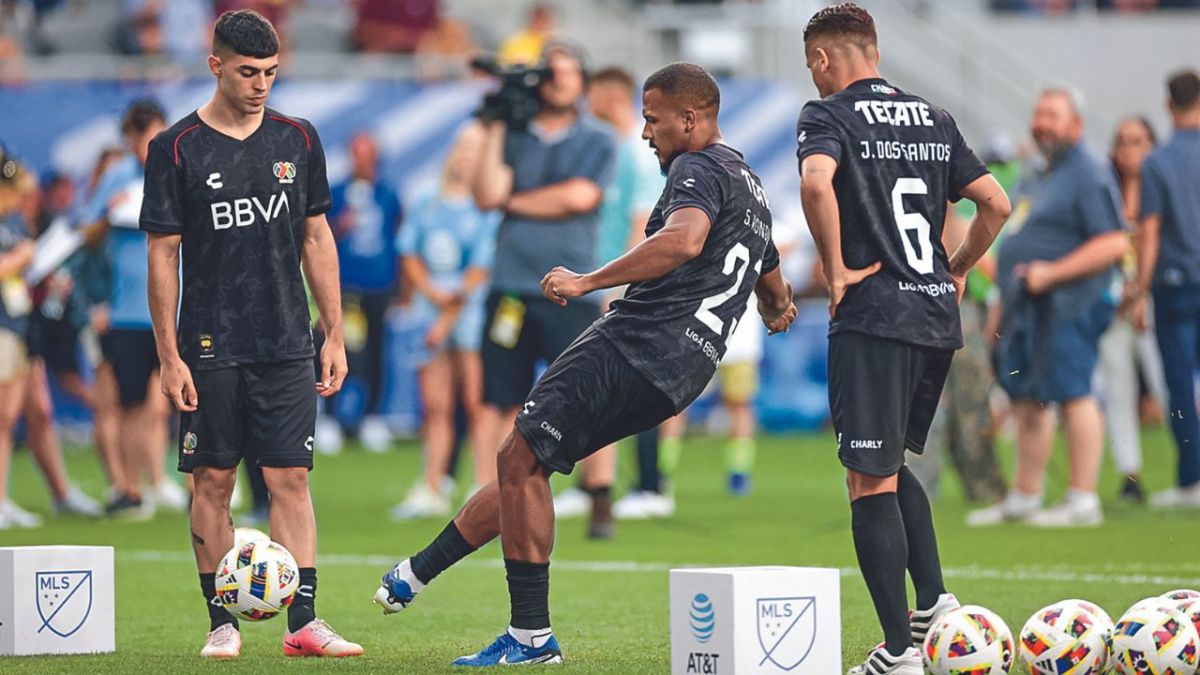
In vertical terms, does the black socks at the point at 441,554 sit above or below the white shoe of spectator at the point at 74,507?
below

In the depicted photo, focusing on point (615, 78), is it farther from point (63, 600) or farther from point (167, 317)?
point (63, 600)

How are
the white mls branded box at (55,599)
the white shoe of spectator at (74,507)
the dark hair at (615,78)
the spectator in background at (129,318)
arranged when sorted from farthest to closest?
1. the white shoe of spectator at (74,507)
2. the dark hair at (615,78)
3. the spectator in background at (129,318)
4. the white mls branded box at (55,599)

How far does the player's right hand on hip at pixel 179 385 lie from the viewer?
7.16m

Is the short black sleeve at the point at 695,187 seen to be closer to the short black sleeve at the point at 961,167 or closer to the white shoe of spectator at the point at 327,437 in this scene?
the short black sleeve at the point at 961,167

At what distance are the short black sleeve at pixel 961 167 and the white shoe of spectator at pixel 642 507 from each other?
6678 millimetres

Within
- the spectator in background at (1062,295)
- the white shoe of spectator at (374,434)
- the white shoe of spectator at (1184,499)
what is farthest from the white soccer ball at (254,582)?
the white shoe of spectator at (374,434)

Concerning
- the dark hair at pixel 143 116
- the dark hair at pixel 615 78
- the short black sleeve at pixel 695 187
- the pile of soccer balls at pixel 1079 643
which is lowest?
the pile of soccer balls at pixel 1079 643

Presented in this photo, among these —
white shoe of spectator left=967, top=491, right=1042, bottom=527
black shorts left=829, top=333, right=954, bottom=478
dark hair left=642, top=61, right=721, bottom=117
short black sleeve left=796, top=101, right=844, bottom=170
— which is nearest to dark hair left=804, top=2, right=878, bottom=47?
short black sleeve left=796, top=101, right=844, bottom=170

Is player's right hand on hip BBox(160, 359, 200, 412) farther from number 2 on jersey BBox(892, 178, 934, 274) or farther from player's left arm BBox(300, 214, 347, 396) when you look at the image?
number 2 on jersey BBox(892, 178, 934, 274)

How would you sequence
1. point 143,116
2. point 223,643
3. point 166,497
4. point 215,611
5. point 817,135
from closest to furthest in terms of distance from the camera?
point 817,135
point 223,643
point 215,611
point 143,116
point 166,497

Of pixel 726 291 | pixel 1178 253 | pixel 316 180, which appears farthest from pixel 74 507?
pixel 726 291

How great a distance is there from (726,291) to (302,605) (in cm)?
198

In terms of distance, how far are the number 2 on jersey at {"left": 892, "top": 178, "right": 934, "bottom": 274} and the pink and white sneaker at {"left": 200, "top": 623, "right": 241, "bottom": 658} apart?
2824mm

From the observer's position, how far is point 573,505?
13.7m
